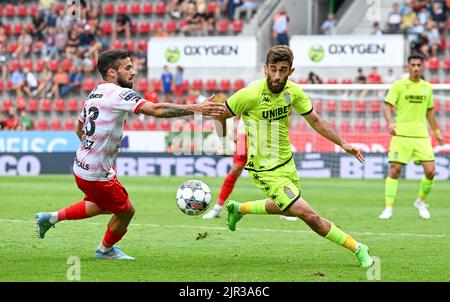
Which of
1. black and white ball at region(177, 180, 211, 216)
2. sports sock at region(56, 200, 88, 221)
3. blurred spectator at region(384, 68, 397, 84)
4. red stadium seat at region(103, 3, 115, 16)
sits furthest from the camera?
red stadium seat at region(103, 3, 115, 16)

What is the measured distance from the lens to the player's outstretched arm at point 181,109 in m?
8.66

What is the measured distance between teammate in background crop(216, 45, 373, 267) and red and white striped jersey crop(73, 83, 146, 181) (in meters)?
1.05

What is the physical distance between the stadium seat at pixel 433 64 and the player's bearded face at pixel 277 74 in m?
20.6

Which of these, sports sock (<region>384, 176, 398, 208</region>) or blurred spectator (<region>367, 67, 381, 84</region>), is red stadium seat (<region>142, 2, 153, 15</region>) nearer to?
blurred spectator (<region>367, 67, 381, 84</region>)

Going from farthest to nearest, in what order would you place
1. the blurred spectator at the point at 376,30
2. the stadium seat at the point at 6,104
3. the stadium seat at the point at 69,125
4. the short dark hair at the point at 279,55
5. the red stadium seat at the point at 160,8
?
the red stadium seat at the point at 160,8 → the stadium seat at the point at 6,104 → the stadium seat at the point at 69,125 → the blurred spectator at the point at 376,30 → the short dark hair at the point at 279,55

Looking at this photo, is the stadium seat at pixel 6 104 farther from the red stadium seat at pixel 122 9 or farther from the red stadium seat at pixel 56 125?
the red stadium seat at pixel 122 9

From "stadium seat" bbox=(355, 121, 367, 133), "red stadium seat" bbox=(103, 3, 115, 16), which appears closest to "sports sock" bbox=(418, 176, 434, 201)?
"stadium seat" bbox=(355, 121, 367, 133)

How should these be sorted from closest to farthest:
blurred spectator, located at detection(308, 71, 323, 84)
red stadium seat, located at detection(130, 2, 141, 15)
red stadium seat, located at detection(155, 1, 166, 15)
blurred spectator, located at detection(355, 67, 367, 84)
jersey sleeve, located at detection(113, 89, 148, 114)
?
jersey sleeve, located at detection(113, 89, 148, 114), blurred spectator, located at detection(308, 71, 323, 84), blurred spectator, located at detection(355, 67, 367, 84), red stadium seat, located at detection(155, 1, 166, 15), red stadium seat, located at detection(130, 2, 141, 15)

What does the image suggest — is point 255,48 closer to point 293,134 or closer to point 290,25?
point 290,25

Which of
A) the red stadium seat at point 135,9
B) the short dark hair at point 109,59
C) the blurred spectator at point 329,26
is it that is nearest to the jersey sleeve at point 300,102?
the short dark hair at point 109,59

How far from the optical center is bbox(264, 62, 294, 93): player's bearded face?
30.3 ft

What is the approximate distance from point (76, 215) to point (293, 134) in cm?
1741

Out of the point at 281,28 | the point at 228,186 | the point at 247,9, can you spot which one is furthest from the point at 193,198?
the point at 247,9

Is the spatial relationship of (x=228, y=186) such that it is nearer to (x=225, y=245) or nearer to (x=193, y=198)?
(x=225, y=245)
